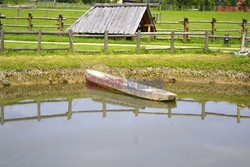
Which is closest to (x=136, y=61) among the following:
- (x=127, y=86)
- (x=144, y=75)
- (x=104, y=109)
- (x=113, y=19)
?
Answer: (x=144, y=75)

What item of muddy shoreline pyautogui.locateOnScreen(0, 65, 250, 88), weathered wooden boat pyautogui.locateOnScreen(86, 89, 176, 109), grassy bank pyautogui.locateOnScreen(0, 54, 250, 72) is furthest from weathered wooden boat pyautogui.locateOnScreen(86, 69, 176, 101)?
grassy bank pyautogui.locateOnScreen(0, 54, 250, 72)

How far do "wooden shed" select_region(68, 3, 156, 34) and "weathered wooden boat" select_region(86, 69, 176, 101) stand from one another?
9529 millimetres

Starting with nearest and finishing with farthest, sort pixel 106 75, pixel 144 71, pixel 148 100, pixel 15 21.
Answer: pixel 148 100 < pixel 106 75 < pixel 144 71 < pixel 15 21

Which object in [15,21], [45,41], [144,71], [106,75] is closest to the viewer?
[106,75]

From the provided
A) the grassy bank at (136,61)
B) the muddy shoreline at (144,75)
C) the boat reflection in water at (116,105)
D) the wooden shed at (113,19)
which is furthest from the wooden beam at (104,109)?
the wooden shed at (113,19)

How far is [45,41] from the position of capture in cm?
2831

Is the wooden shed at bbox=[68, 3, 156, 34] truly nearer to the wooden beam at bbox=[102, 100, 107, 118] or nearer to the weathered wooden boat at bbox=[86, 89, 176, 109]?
the weathered wooden boat at bbox=[86, 89, 176, 109]

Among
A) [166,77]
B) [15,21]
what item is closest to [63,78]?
[166,77]

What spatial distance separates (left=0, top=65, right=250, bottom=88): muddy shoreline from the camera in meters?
20.3

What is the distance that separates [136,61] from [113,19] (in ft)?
29.5

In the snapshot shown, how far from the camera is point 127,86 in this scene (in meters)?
18.1

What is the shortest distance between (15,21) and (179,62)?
26.4 meters

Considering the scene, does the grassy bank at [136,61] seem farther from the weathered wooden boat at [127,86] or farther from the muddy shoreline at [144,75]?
the weathered wooden boat at [127,86]

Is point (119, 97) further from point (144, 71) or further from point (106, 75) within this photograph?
point (144, 71)
